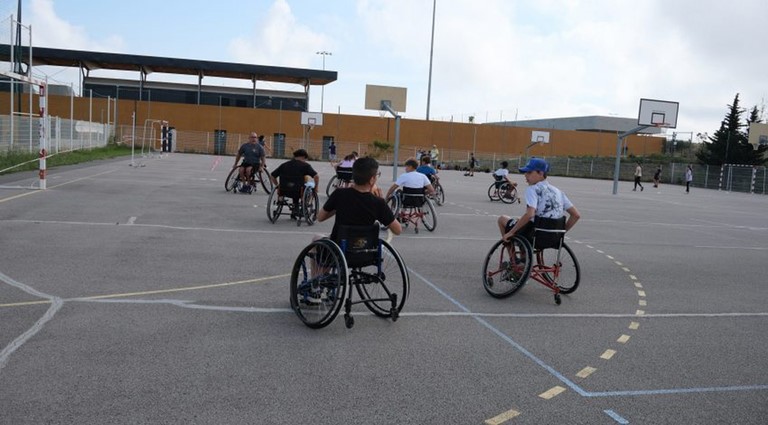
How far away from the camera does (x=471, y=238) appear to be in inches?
457

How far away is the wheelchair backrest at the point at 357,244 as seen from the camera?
5555 millimetres

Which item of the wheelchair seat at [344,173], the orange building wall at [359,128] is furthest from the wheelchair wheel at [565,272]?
the orange building wall at [359,128]

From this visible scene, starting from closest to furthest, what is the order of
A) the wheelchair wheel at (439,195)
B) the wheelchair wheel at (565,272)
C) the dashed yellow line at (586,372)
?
the dashed yellow line at (586,372)
the wheelchair wheel at (565,272)
the wheelchair wheel at (439,195)

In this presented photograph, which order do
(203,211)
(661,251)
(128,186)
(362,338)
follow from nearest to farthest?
(362,338) → (661,251) → (203,211) → (128,186)

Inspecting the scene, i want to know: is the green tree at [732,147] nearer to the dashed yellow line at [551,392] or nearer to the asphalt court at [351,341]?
the asphalt court at [351,341]

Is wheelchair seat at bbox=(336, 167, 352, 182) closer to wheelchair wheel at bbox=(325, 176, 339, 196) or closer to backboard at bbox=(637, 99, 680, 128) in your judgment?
wheelchair wheel at bbox=(325, 176, 339, 196)

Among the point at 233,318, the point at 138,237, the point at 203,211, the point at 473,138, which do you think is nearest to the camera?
the point at 233,318

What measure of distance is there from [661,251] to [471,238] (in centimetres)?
316

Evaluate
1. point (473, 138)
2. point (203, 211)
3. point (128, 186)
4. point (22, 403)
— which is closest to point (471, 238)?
point (203, 211)

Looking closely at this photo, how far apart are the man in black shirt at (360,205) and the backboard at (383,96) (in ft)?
90.8

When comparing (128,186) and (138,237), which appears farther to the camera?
(128,186)

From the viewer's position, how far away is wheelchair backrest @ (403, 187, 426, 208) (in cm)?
1192

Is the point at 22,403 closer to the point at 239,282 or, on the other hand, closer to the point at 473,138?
the point at 239,282

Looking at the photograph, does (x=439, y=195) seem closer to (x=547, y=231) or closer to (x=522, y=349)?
(x=547, y=231)
